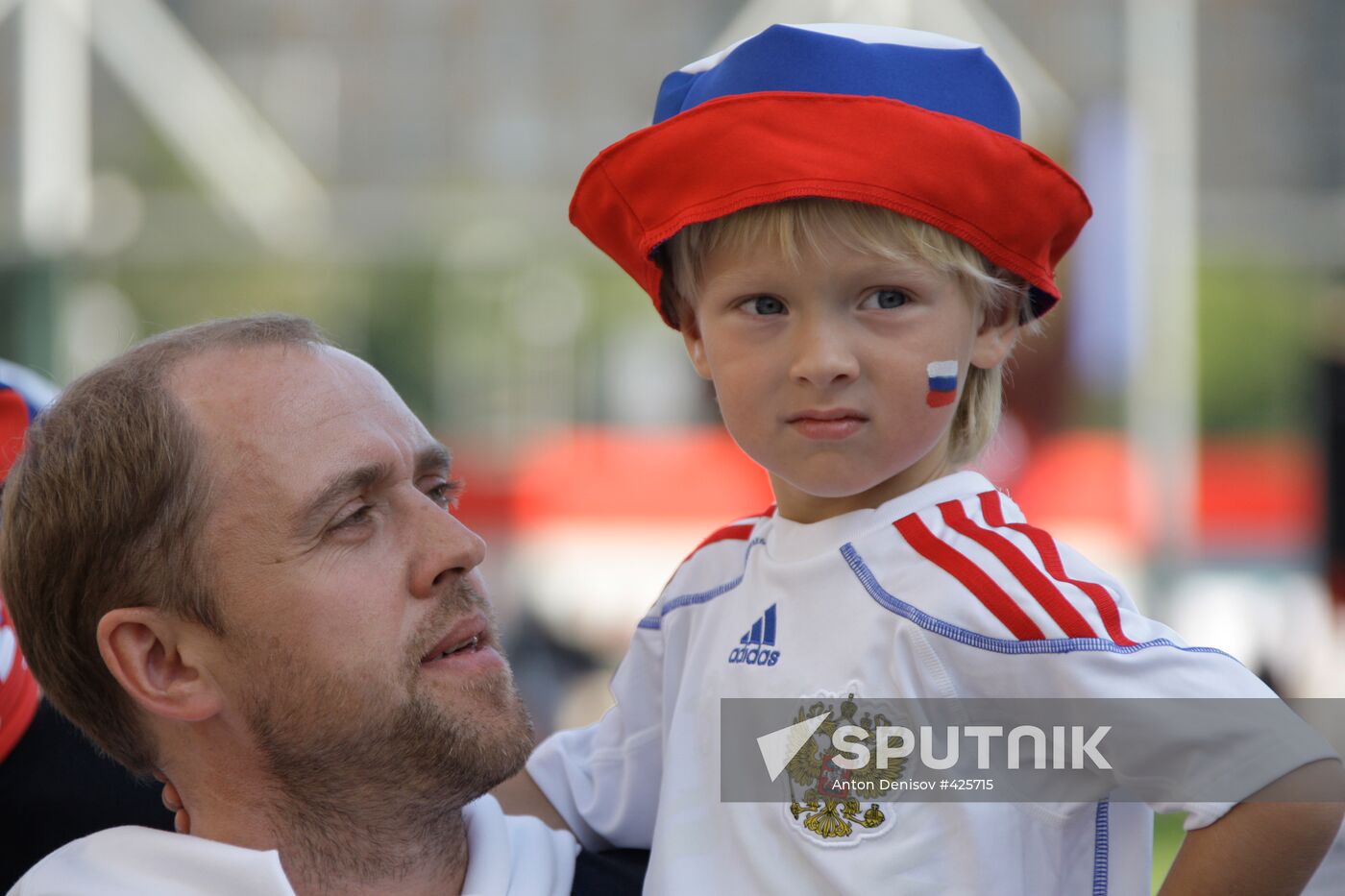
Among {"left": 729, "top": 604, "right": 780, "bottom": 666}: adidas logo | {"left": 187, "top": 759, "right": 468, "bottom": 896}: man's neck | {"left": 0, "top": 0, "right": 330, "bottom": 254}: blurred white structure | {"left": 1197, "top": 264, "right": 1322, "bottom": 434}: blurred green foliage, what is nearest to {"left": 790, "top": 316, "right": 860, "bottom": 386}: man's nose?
{"left": 729, "top": 604, "right": 780, "bottom": 666}: adidas logo

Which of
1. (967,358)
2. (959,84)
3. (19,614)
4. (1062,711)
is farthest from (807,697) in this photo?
(19,614)

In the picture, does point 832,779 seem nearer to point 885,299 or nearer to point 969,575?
point 969,575

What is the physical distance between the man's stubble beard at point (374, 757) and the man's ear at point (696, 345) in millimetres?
428

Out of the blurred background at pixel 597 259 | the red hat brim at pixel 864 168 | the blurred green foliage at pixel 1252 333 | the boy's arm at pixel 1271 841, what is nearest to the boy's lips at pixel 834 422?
the red hat brim at pixel 864 168

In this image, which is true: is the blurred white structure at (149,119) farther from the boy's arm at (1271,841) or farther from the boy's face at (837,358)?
the boy's arm at (1271,841)

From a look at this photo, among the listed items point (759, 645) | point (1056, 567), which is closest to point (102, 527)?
point (759, 645)

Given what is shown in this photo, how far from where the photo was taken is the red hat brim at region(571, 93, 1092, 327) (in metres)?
1.76

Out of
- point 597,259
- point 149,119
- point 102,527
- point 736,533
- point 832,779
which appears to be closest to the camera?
point 832,779

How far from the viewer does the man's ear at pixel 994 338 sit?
192 cm

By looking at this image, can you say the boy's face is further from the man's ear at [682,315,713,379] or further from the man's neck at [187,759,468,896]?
the man's neck at [187,759,468,896]

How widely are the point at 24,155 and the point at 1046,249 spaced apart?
48.1ft

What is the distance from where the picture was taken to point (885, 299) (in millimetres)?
1806

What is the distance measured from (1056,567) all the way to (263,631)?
0.98m

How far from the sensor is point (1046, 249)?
6.25ft
